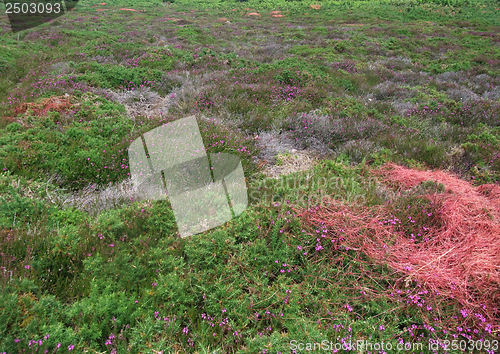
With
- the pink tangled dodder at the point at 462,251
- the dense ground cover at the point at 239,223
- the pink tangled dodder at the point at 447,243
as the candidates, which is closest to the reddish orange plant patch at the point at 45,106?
the dense ground cover at the point at 239,223

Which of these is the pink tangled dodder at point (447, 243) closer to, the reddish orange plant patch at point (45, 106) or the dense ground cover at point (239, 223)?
the dense ground cover at point (239, 223)

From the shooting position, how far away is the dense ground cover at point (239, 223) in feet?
7.71

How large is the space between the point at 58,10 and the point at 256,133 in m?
39.3

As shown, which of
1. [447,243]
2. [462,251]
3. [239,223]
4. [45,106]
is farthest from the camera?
[45,106]

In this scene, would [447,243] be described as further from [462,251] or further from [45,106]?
[45,106]

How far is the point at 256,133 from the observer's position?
6.17 m

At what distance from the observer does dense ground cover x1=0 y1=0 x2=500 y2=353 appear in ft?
7.71

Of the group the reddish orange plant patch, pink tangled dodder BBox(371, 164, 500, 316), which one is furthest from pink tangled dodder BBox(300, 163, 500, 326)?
the reddish orange plant patch

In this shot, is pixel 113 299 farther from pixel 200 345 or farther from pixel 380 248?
pixel 380 248

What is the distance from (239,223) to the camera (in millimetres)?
3316

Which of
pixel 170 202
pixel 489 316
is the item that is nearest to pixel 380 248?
pixel 489 316

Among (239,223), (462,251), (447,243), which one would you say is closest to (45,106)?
(239,223)

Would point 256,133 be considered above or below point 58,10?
below

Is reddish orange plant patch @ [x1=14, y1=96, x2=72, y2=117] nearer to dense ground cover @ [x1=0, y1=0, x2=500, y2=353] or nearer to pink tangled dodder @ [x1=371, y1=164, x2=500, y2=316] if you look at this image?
dense ground cover @ [x1=0, y1=0, x2=500, y2=353]
